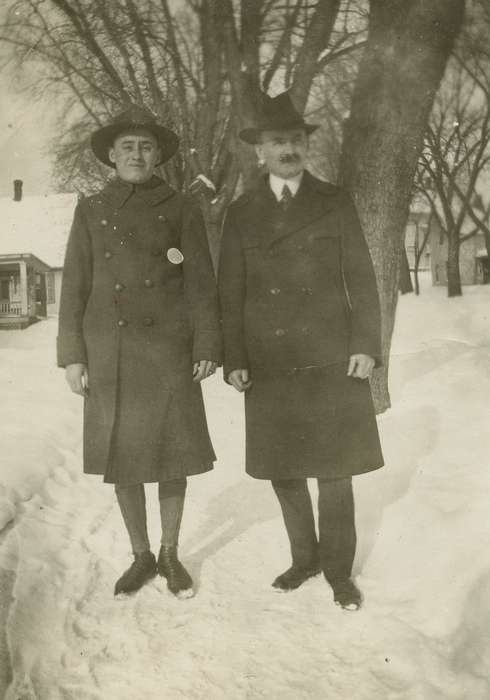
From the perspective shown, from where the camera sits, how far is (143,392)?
292cm

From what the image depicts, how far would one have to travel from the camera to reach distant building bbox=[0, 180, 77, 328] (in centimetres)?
628

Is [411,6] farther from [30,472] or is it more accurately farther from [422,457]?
[30,472]

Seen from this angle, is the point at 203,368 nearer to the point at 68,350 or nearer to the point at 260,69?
the point at 68,350

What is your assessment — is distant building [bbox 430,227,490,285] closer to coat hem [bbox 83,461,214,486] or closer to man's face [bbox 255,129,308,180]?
man's face [bbox 255,129,308,180]

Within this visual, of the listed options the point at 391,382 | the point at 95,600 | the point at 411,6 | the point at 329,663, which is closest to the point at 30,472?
the point at 95,600

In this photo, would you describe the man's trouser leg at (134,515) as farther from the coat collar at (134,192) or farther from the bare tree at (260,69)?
the bare tree at (260,69)

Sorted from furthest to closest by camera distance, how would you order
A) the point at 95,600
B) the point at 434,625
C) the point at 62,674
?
the point at 95,600 < the point at 434,625 < the point at 62,674

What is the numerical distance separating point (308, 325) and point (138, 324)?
0.73 metres

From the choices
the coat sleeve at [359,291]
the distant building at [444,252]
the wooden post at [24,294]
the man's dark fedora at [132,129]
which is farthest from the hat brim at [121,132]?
the distant building at [444,252]

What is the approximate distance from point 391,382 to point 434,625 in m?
2.28

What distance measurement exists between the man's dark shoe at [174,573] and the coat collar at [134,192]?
155 cm

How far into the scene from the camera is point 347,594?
2.74 m

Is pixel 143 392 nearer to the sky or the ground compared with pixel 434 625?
nearer to the sky

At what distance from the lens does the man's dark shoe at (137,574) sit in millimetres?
2871
